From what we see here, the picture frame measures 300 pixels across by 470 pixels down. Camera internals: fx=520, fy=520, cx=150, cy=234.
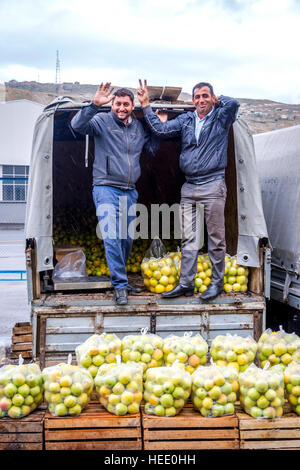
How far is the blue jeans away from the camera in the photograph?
19.4 feet

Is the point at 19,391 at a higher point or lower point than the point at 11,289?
higher

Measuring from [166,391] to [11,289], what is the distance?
10223 millimetres

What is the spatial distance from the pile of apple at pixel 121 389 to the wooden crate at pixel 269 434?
79 centimetres

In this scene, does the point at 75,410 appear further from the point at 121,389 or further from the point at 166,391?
the point at 166,391

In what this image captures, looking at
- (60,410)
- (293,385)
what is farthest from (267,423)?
(60,410)

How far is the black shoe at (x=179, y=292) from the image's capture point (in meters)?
5.91

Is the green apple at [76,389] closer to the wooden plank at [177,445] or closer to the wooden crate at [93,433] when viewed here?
the wooden crate at [93,433]

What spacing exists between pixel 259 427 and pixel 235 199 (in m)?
3.67

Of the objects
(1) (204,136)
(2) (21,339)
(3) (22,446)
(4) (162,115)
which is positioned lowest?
(2) (21,339)

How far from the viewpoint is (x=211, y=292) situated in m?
5.93

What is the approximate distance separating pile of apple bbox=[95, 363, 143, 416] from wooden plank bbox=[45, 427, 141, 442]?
0.43ft

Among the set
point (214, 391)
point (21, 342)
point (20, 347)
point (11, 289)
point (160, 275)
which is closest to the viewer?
point (214, 391)

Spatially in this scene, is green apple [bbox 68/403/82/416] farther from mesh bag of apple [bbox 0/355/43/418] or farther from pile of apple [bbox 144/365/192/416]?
pile of apple [bbox 144/365/192/416]

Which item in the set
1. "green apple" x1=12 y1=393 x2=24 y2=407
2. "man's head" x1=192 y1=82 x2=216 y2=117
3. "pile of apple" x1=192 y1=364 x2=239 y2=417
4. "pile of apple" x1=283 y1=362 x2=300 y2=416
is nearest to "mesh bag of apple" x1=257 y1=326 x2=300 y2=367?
"pile of apple" x1=283 y1=362 x2=300 y2=416
